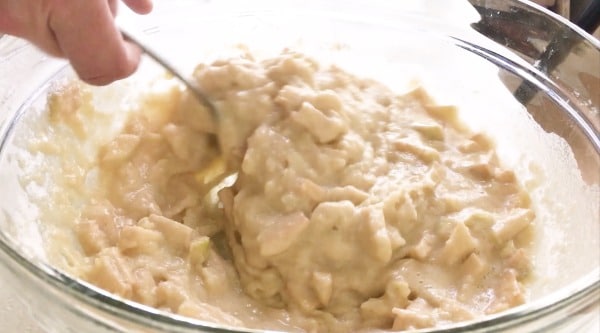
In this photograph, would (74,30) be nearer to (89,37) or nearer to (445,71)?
(89,37)

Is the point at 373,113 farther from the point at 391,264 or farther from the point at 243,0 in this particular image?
the point at 243,0

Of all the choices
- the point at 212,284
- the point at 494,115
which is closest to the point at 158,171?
the point at 212,284

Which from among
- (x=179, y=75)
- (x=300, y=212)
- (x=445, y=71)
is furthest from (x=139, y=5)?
(x=445, y=71)

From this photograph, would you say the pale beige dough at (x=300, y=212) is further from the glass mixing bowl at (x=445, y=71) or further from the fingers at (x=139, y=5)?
the fingers at (x=139, y=5)

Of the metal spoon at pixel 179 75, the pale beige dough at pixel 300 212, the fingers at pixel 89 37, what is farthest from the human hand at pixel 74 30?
the pale beige dough at pixel 300 212

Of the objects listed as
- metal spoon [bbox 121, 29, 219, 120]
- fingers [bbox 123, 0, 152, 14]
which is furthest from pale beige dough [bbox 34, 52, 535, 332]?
fingers [bbox 123, 0, 152, 14]

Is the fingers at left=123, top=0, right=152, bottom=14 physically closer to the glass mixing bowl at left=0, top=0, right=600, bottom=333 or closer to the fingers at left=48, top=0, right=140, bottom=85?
the glass mixing bowl at left=0, top=0, right=600, bottom=333
